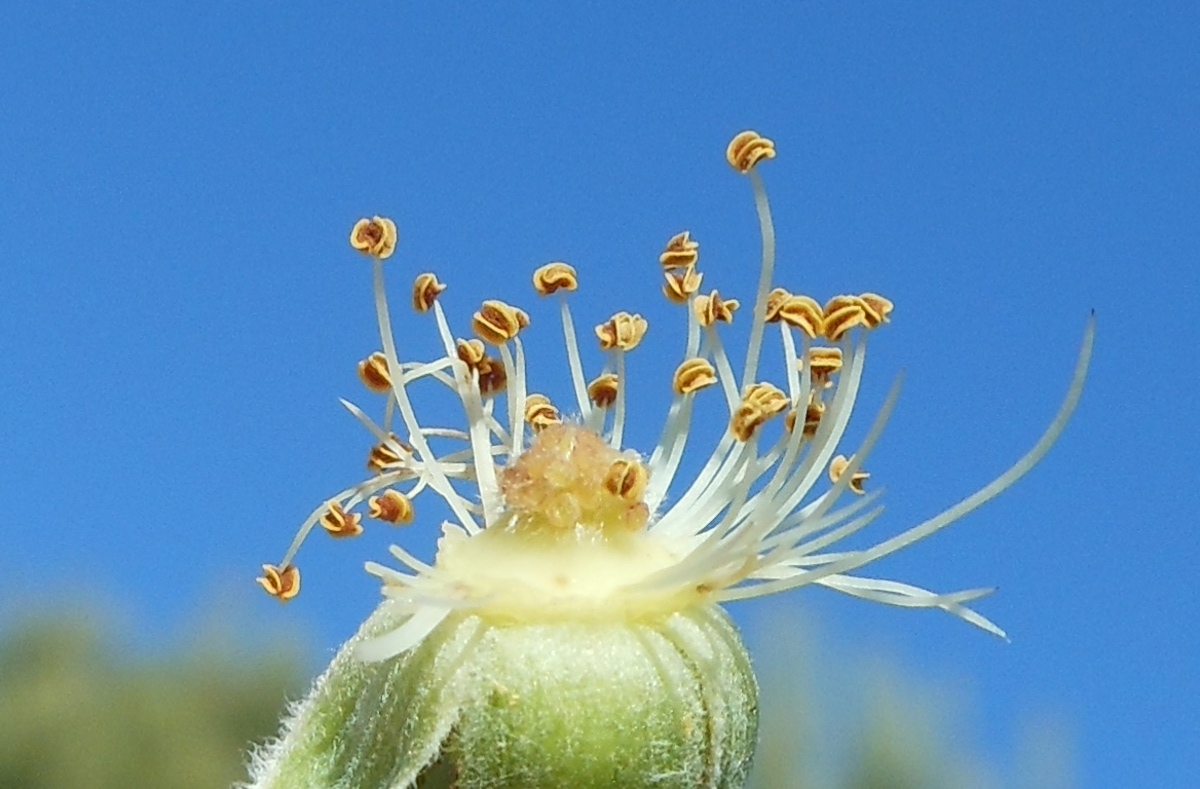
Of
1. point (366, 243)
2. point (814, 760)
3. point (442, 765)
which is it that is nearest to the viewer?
point (442, 765)

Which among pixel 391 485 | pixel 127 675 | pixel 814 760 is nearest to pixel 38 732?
pixel 127 675

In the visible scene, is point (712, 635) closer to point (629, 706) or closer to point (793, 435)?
point (629, 706)

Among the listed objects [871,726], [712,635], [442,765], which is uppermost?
[871,726]

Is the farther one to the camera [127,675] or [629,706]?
[127,675]

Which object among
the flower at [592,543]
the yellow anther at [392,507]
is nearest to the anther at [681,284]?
the flower at [592,543]

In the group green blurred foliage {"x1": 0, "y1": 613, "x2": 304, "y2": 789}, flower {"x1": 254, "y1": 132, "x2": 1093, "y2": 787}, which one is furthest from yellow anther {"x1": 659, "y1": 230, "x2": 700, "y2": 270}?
green blurred foliage {"x1": 0, "y1": 613, "x2": 304, "y2": 789}

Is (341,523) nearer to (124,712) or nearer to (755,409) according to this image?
(755,409)
